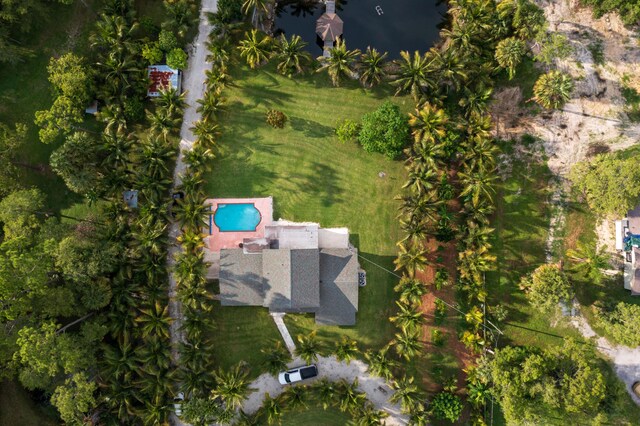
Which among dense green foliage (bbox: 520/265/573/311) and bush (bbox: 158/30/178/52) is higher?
bush (bbox: 158/30/178/52)

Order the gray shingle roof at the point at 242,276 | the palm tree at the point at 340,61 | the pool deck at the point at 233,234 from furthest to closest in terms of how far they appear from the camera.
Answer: the pool deck at the point at 233,234, the palm tree at the point at 340,61, the gray shingle roof at the point at 242,276

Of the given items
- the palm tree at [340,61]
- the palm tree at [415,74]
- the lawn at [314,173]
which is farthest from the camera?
the lawn at [314,173]

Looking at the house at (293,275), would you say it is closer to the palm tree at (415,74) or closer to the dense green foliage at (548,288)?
the dense green foliage at (548,288)

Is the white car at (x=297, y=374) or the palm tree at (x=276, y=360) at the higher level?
the palm tree at (x=276, y=360)

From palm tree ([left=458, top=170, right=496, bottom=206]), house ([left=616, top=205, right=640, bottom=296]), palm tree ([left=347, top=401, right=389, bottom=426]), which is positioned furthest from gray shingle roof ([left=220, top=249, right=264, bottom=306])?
house ([left=616, top=205, right=640, bottom=296])

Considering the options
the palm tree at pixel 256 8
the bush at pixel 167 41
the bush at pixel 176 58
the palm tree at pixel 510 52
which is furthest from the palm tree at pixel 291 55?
the palm tree at pixel 510 52

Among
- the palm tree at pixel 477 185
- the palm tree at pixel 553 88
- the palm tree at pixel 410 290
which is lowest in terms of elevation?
the palm tree at pixel 410 290

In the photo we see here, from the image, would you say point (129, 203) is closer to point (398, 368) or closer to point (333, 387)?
point (333, 387)

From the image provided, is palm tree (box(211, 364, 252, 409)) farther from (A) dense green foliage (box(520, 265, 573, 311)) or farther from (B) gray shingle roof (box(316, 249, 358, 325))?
(A) dense green foliage (box(520, 265, 573, 311))
